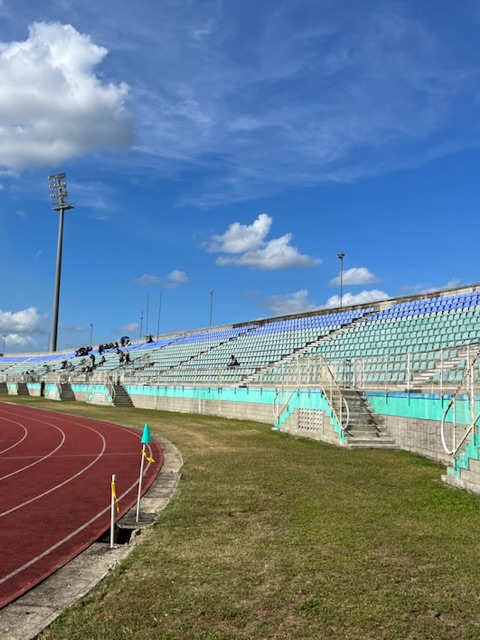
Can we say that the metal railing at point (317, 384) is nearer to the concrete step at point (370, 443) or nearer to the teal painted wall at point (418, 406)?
the concrete step at point (370, 443)

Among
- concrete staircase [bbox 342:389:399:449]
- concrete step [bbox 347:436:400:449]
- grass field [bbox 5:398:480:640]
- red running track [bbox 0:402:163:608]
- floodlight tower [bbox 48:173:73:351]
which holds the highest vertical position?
floodlight tower [bbox 48:173:73:351]

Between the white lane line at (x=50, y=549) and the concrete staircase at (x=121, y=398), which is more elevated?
the concrete staircase at (x=121, y=398)

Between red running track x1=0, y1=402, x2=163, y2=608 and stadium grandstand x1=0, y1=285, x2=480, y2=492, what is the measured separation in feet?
19.3

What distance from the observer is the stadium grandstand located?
44.2 feet

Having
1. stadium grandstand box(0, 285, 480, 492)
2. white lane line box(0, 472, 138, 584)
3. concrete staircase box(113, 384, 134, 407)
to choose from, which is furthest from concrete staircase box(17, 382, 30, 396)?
white lane line box(0, 472, 138, 584)

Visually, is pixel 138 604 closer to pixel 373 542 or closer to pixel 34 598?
pixel 34 598

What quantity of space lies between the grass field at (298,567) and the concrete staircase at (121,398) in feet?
95.6

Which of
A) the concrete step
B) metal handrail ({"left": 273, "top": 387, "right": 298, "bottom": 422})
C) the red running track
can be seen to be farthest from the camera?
metal handrail ({"left": 273, "top": 387, "right": 298, "bottom": 422})

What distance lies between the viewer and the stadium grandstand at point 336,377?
44.2ft

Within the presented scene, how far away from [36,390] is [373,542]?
49.9 meters

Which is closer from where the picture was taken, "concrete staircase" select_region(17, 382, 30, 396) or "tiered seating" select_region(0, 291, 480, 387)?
"tiered seating" select_region(0, 291, 480, 387)

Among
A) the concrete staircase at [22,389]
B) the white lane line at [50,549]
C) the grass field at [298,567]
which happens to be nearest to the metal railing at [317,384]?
the grass field at [298,567]

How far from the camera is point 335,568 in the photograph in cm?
559

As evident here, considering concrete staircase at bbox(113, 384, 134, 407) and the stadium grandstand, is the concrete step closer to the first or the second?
the stadium grandstand
